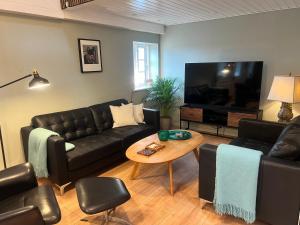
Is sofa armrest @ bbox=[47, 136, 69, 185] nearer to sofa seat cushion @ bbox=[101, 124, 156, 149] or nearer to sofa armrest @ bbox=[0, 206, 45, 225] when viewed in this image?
sofa seat cushion @ bbox=[101, 124, 156, 149]

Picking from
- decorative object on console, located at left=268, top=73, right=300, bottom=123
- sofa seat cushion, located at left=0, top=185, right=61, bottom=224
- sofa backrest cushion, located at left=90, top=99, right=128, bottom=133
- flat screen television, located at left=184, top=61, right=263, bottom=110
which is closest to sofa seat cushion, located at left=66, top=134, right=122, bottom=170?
sofa backrest cushion, located at left=90, top=99, right=128, bottom=133

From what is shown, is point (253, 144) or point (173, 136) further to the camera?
point (173, 136)

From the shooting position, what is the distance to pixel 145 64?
519 cm

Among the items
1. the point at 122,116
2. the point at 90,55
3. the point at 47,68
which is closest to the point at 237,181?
the point at 122,116

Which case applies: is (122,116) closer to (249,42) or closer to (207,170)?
(207,170)

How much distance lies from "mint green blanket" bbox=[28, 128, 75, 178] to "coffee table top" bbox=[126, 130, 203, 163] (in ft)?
2.81

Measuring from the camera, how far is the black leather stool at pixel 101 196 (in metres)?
1.77

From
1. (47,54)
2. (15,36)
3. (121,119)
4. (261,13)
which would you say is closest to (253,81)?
(261,13)

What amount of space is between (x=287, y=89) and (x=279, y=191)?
6.10ft

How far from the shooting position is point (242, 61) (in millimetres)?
4129

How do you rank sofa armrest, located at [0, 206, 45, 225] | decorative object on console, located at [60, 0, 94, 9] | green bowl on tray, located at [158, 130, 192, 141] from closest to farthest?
sofa armrest, located at [0, 206, 45, 225] → decorative object on console, located at [60, 0, 94, 9] → green bowl on tray, located at [158, 130, 192, 141]

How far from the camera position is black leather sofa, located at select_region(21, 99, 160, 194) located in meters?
2.58

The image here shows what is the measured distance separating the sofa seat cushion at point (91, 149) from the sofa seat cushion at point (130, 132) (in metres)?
0.11

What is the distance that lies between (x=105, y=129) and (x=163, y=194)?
1596mm
